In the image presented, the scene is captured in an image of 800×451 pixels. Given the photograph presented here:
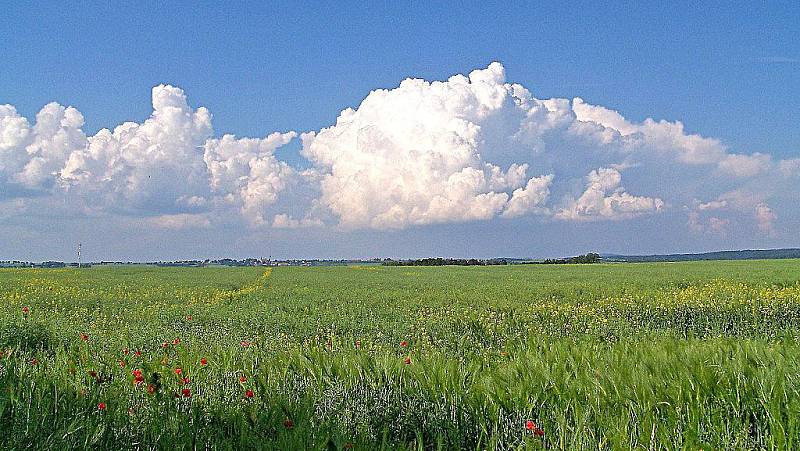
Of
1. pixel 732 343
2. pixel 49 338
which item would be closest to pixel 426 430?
pixel 732 343

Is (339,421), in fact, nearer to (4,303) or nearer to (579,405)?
(579,405)

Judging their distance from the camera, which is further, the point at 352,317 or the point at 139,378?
the point at 352,317

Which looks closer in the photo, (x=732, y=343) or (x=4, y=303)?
(x=732, y=343)

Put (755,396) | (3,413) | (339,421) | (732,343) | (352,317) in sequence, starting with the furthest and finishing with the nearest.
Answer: (352,317) < (732,343) < (755,396) < (339,421) < (3,413)

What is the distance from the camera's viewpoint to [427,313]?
54.0 feet

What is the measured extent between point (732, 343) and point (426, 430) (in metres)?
4.73

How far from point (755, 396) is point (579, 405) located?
163 cm

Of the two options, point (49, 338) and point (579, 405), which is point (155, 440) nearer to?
point (579, 405)

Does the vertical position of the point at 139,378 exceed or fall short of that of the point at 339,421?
it exceeds it

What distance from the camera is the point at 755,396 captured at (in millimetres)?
5902

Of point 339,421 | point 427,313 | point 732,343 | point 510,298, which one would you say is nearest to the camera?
point 339,421

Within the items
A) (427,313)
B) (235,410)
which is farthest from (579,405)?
(427,313)

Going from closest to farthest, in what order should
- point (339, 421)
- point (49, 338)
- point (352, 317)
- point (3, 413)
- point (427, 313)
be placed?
point (3, 413)
point (339, 421)
point (49, 338)
point (352, 317)
point (427, 313)

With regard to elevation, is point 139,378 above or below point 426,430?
above
